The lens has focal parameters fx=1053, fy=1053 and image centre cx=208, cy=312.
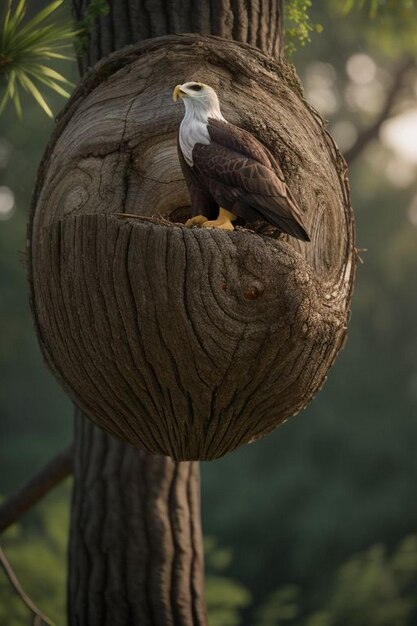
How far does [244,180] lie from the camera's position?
104 inches

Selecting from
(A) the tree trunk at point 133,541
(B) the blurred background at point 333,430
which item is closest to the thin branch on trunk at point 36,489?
(A) the tree trunk at point 133,541

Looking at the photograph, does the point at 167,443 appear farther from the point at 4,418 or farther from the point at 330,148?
the point at 4,418

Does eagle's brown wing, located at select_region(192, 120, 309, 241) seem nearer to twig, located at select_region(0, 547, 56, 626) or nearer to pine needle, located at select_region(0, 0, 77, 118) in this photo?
pine needle, located at select_region(0, 0, 77, 118)

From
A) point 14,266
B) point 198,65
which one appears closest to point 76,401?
point 198,65

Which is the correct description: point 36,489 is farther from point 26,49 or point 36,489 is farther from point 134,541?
point 26,49

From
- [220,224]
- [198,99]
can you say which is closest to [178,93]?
[198,99]

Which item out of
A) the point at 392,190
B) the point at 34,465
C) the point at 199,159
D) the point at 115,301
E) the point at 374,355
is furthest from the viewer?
the point at 392,190

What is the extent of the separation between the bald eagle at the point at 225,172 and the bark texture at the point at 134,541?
66.7 inches

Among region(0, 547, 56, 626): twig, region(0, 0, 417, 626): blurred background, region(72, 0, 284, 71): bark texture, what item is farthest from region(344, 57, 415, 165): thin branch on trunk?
region(0, 547, 56, 626): twig

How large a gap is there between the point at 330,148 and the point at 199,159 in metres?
0.51

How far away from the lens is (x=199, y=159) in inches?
106

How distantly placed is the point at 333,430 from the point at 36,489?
751cm

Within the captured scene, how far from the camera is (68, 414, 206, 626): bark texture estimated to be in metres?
4.09

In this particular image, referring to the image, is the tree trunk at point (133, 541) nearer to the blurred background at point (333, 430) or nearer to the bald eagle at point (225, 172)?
the bald eagle at point (225, 172)
